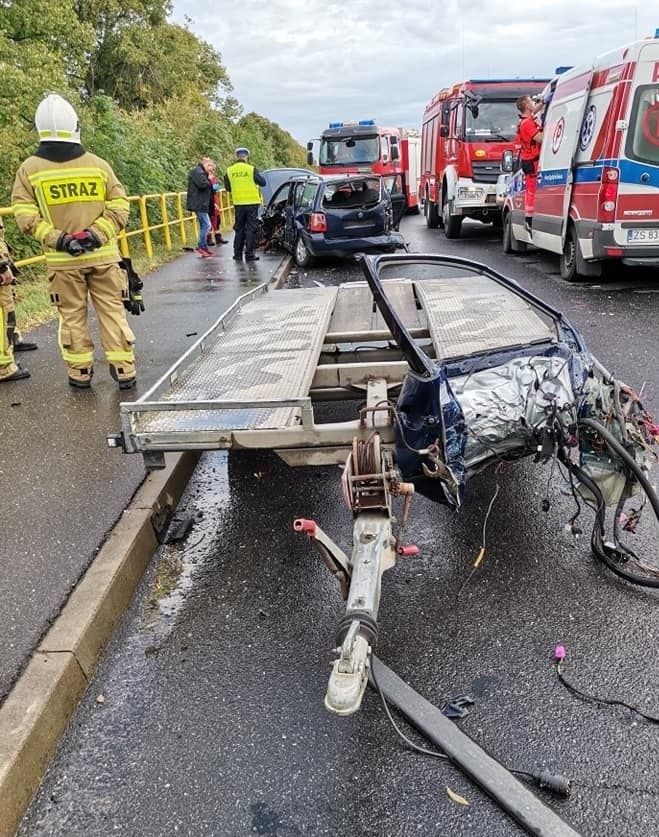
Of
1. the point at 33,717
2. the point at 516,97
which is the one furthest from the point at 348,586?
the point at 516,97

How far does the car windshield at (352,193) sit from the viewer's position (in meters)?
13.0

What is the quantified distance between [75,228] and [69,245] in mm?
232

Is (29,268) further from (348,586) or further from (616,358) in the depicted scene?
(348,586)

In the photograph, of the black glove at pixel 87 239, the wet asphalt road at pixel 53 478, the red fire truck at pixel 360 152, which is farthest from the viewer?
the red fire truck at pixel 360 152

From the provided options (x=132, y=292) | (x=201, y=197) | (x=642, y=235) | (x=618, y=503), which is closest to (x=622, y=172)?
(x=642, y=235)

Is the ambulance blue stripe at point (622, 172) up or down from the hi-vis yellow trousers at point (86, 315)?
up

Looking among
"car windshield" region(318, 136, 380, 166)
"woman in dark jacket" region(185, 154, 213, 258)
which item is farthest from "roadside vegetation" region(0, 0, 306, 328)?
"car windshield" region(318, 136, 380, 166)

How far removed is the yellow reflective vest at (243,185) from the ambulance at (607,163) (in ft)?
17.7

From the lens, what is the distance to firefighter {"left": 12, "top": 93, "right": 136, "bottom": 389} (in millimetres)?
5336

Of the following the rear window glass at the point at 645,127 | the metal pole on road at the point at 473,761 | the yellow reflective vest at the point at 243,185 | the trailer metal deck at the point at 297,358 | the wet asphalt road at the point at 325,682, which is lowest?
the wet asphalt road at the point at 325,682

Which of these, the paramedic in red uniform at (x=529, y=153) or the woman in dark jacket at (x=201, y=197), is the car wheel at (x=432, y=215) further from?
the paramedic in red uniform at (x=529, y=153)

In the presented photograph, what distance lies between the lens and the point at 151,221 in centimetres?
1709

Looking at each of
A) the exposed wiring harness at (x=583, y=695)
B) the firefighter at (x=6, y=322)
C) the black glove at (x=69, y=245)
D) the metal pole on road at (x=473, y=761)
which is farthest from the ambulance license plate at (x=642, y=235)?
the metal pole on road at (x=473, y=761)

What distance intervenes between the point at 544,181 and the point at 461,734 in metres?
10.1
